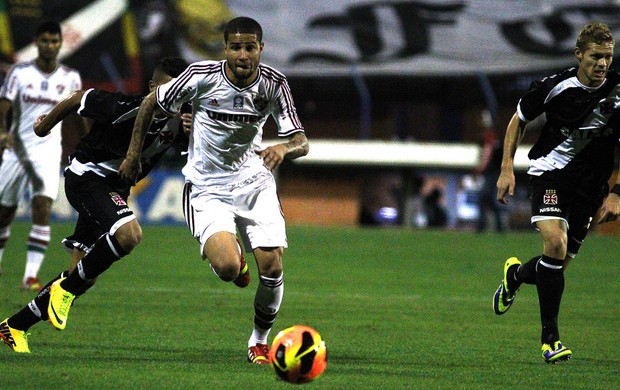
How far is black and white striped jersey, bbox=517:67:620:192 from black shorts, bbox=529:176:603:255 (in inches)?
2.4

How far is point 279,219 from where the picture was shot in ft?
24.3

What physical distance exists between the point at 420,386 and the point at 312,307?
4435 millimetres

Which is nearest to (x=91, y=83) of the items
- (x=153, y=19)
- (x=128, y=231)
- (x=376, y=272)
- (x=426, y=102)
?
(x=153, y=19)

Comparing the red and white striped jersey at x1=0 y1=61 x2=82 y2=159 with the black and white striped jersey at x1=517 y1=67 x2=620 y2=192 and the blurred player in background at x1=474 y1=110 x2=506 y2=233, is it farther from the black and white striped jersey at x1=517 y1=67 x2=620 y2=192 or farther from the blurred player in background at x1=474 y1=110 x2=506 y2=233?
the blurred player in background at x1=474 y1=110 x2=506 y2=233

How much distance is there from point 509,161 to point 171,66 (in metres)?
2.46

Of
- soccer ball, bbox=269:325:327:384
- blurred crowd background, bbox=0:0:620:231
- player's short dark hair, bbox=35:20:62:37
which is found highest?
soccer ball, bbox=269:325:327:384

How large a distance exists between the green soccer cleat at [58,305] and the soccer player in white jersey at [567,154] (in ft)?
9.65

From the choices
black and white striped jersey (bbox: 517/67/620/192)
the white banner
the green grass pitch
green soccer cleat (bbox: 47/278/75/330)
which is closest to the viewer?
the green grass pitch

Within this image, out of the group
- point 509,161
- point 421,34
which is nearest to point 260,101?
point 509,161

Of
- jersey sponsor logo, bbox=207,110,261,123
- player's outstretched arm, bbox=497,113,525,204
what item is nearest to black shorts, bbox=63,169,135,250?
jersey sponsor logo, bbox=207,110,261,123

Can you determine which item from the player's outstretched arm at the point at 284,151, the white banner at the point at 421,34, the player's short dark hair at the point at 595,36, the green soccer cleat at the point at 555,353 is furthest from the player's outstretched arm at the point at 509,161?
the white banner at the point at 421,34

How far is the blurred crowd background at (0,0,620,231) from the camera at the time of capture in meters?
30.2

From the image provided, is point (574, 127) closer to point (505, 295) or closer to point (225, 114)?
point (505, 295)

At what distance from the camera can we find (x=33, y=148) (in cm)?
1204
